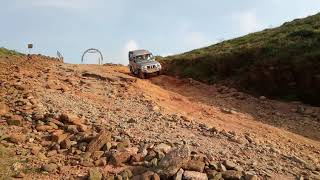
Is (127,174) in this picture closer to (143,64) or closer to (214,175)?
(214,175)

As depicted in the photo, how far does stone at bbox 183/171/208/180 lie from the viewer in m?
10.0

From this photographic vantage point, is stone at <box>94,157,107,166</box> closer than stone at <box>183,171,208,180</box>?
No

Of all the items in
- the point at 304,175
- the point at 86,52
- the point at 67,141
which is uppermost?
the point at 86,52

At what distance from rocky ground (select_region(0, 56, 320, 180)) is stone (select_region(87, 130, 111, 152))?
0.02 metres

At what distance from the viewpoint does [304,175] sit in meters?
11.0

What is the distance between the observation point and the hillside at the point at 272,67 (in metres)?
19.4

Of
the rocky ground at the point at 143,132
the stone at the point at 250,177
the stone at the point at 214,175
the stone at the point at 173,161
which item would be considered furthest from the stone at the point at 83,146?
the stone at the point at 250,177

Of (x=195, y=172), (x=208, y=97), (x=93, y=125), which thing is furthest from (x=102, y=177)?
(x=208, y=97)

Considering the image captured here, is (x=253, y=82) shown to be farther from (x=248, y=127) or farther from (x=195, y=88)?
(x=248, y=127)

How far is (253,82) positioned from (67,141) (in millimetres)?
11073

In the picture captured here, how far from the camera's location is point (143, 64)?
25406mm

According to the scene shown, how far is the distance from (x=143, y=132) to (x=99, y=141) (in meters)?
1.47

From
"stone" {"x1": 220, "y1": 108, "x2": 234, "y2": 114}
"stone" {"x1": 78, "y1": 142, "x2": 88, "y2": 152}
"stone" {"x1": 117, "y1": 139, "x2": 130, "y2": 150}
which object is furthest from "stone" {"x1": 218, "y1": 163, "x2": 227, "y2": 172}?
"stone" {"x1": 220, "y1": 108, "x2": 234, "y2": 114}

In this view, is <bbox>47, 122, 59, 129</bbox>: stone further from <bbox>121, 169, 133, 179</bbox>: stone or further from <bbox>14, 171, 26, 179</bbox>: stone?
<bbox>121, 169, 133, 179</bbox>: stone
